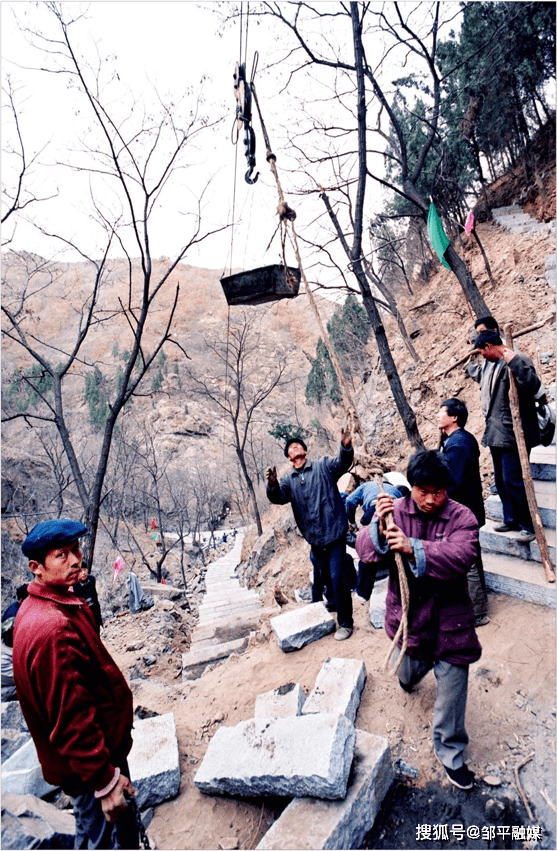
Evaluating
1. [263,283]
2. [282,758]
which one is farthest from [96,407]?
[282,758]

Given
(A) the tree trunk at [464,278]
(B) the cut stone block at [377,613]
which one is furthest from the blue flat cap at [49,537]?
(A) the tree trunk at [464,278]

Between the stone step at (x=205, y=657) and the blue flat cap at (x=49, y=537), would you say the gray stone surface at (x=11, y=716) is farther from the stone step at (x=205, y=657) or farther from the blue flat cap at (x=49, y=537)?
Answer: the blue flat cap at (x=49, y=537)

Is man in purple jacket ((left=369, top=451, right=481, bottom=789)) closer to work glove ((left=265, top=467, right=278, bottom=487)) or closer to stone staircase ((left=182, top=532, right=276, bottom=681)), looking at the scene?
work glove ((left=265, top=467, right=278, bottom=487))

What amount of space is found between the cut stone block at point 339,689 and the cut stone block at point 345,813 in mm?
502

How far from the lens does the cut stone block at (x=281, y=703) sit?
3182 mm

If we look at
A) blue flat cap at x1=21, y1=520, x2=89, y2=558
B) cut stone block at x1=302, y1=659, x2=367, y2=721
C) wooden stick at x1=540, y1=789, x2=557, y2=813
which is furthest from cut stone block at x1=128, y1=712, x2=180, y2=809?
wooden stick at x1=540, y1=789, x2=557, y2=813

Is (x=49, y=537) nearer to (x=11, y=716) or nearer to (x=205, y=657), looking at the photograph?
(x=11, y=716)

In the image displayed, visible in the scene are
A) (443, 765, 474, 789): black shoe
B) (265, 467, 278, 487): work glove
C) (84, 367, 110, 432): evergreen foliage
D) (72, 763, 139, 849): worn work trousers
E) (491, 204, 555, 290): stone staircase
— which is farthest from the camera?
(84, 367, 110, 432): evergreen foliage

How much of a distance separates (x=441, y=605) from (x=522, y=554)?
230cm

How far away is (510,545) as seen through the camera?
14.3ft

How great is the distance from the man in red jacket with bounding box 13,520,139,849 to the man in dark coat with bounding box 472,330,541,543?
366cm

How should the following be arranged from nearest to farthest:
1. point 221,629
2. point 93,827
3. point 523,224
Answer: point 93,827 < point 221,629 < point 523,224

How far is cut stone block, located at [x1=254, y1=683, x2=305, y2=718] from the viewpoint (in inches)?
125

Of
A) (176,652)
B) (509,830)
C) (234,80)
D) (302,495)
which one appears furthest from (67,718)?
(176,652)
